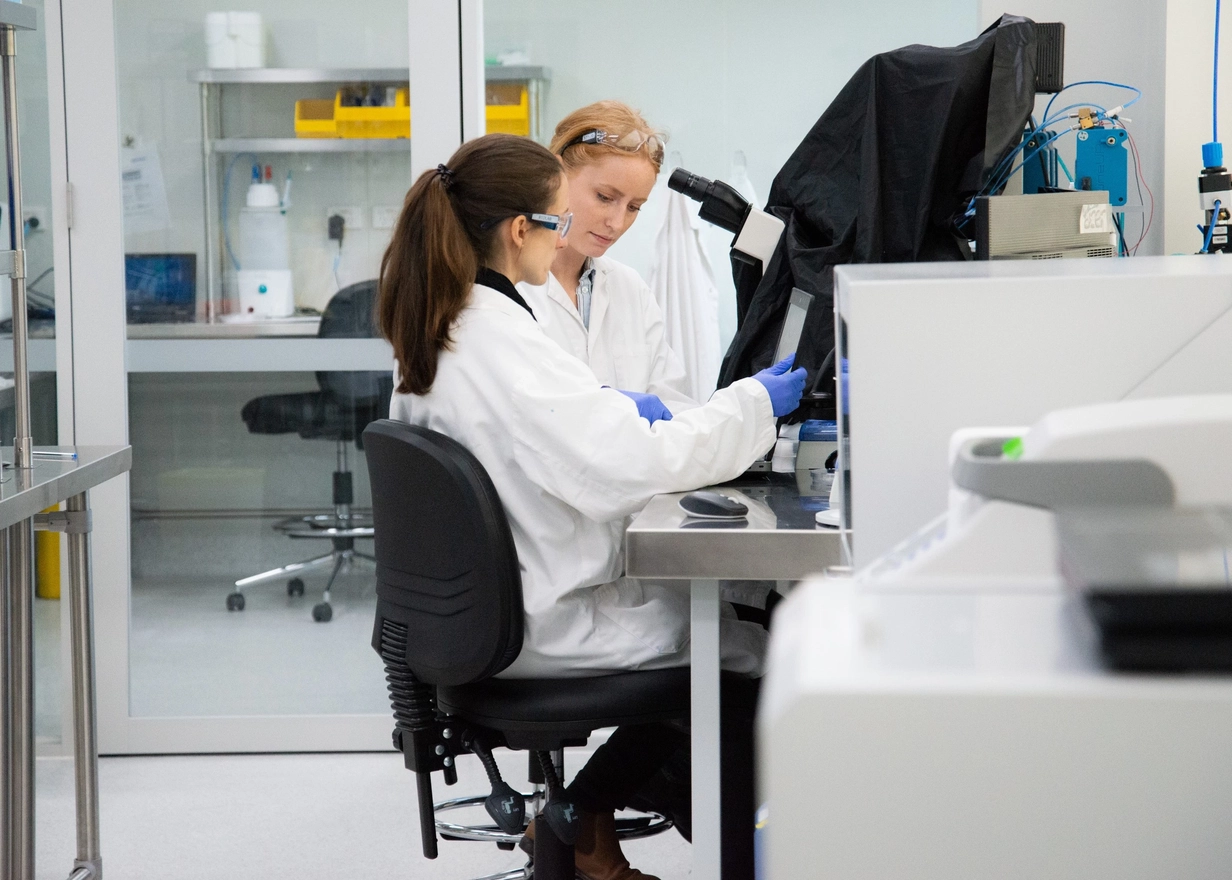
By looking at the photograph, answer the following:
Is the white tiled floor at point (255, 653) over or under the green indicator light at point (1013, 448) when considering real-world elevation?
under

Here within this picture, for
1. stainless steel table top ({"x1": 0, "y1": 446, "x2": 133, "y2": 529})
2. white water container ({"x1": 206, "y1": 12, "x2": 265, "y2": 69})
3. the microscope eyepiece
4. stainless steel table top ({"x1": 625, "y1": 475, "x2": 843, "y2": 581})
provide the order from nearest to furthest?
stainless steel table top ({"x1": 625, "y1": 475, "x2": 843, "y2": 581}), stainless steel table top ({"x1": 0, "y1": 446, "x2": 133, "y2": 529}), the microscope eyepiece, white water container ({"x1": 206, "y1": 12, "x2": 265, "y2": 69})

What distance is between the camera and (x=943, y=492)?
94 centimetres

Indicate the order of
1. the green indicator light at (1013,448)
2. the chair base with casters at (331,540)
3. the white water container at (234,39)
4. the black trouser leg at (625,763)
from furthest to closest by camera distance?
the chair base with casters at (331,540) → the white water container at (234,39) → the black trouser leg at (625,763) → the green indicator light at (1013,448)

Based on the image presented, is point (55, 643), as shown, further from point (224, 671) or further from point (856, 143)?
point (856, 143)

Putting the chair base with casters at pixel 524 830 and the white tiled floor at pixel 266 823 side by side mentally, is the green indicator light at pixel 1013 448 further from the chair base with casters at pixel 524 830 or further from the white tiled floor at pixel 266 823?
the white tiled floor at pixel 266 823

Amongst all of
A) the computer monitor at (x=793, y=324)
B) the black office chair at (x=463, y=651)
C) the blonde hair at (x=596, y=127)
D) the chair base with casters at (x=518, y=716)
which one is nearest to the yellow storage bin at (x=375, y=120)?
the blonde hair at (x=596, y=127)

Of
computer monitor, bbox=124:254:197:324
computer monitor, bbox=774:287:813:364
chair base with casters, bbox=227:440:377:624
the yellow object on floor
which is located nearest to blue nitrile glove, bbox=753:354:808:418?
computer monitor, bbox=774:287:813:364

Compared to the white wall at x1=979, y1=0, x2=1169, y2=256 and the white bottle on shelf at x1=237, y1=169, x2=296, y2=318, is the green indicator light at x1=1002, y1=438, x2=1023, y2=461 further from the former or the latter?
the white bottle on shelf at x1=237, y1=169, x2=296, y2=318

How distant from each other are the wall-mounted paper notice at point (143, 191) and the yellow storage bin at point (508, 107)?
2.53 ft

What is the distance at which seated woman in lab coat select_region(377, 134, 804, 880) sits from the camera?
1.50 meters

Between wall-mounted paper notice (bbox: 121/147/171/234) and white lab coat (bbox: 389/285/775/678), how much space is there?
1.39 m

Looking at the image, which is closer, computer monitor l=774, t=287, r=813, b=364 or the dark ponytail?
the dark ponytail

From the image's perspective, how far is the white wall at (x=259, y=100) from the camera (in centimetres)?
267

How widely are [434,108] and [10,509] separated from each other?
1.41m
